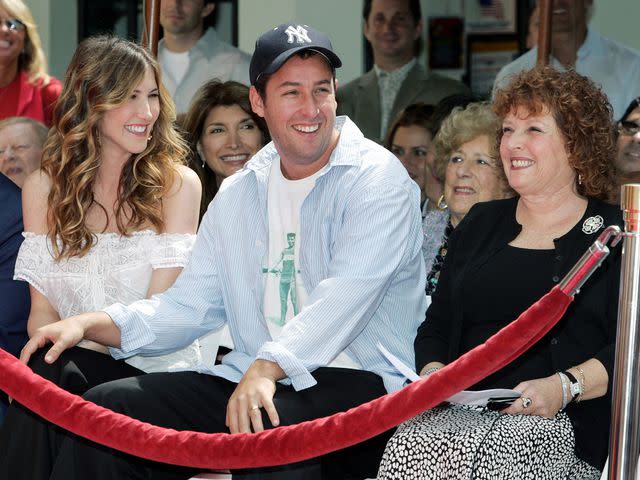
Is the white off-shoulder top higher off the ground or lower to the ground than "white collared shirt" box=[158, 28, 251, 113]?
lower

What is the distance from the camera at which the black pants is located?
2977 millimetres

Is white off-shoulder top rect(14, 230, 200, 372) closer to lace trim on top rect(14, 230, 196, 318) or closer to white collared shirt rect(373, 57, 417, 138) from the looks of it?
lace trim on top rect(14, 230, 196, 318)

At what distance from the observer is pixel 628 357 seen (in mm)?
2492

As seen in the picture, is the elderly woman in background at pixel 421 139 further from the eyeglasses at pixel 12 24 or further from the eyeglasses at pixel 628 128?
the eyeglasses at pixel 12 24

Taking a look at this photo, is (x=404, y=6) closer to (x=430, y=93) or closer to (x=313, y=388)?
(x=430, y=93)

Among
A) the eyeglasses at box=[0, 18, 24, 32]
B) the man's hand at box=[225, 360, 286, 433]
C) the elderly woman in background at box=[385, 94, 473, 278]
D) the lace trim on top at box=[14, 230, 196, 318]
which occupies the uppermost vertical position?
the eyeglasses at box=[0, 18, 24, 32]

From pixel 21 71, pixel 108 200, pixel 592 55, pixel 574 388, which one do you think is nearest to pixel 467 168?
pixel 108 200

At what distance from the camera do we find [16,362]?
296cm

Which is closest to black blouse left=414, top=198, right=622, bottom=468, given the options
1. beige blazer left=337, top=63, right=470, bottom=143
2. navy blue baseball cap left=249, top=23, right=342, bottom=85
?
navy blue baseball cap left=249, top=23, right=342, bottom=85

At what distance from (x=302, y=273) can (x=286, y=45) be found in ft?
2.13

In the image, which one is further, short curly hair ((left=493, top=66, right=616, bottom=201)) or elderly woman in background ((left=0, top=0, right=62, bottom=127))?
elderly woman in background ((left=0, top=0, right=62, bottom=127))

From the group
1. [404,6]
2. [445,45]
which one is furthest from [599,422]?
[445,45]

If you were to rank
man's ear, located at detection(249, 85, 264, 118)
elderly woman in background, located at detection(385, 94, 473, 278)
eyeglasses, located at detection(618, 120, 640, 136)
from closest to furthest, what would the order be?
1. man's ear, located at detection(249, 85, 264, 118)
2. eyeglasses, located at detection(618, 120, 640, 136)
3. elderly woman in background, located at detection(385, 94, 473, 278)

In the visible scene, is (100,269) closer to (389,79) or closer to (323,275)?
(323,275)
